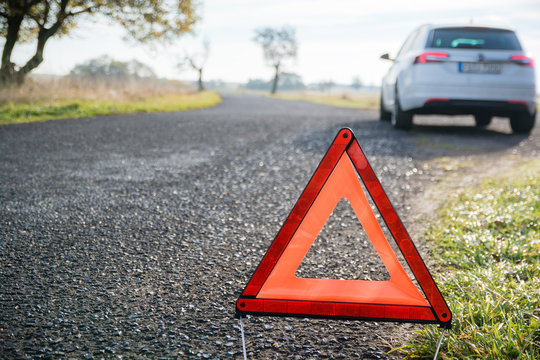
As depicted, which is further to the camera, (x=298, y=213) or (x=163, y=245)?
(x=163, y=245)

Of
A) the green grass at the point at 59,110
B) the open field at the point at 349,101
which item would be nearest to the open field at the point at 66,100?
the green grass at the point at 59,110

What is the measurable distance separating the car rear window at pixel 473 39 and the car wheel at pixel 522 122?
1558mm

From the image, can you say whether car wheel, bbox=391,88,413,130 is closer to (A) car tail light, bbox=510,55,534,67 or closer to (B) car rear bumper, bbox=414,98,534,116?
(B) car rear bumper, bbox=414,98,534,116

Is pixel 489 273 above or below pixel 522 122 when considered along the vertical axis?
below

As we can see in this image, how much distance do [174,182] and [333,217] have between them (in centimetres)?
193

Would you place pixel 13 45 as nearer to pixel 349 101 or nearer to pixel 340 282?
pixel 340 282

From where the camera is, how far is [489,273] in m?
2.49

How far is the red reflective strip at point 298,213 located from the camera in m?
1.90

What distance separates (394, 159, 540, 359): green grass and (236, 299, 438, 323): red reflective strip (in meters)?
0.16

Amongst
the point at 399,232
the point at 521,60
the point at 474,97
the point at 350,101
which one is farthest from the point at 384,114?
the point at 350,101

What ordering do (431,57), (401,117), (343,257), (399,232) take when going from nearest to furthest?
(399,232), (343,257), (431,57), (401,117)

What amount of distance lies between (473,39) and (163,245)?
6930mm

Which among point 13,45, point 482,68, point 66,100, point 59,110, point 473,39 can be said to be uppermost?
point 13,45

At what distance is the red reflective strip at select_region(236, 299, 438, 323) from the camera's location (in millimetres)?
1864
